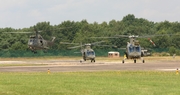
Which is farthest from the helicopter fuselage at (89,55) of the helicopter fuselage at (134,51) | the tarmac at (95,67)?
the helicopter fuselage at (134,51)

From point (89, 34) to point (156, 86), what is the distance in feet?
511

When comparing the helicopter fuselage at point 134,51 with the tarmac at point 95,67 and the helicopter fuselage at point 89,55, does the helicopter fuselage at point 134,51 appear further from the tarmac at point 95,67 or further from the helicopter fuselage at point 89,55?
the helicopter fuselage at point 89,55

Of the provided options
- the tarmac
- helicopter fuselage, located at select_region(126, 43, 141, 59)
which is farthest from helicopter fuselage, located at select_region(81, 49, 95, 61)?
helicopter fuselage, located at select_region(126, 43, 141, 59)

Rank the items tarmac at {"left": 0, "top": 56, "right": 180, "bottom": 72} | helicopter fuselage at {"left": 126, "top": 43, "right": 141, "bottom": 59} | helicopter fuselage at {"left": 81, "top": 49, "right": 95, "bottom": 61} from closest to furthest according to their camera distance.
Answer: tarmac at {"left": 0, "top": 56, "right": 180, "bottom": 72} → helicopter fuselage at {"left": 126, "top": 43, "right": 141, "bottom": 59} → helicopter fuselage at {"left": 81, "top": 49, "right": 95, "bottom": 61}

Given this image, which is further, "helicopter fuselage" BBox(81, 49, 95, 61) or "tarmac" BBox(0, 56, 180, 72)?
"helicopter fuselage" BBox(81, 49, 95, 61)

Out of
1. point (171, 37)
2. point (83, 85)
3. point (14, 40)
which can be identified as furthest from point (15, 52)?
point (83, 85)

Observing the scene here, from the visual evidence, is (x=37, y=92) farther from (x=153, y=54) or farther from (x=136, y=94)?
(x=153, y=54)

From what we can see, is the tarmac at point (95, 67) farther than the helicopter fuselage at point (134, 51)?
No

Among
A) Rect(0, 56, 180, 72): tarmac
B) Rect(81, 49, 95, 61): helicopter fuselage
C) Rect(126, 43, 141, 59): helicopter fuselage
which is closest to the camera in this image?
Rect(0, 56, 180, 72): tarmac

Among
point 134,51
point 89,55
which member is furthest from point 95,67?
point 89,55

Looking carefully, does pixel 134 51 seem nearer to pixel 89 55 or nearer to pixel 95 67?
pixel 95 67

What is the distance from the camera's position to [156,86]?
2567cm

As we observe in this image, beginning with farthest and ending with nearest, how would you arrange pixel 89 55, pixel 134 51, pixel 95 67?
pixel 89 55 < pixel 134 51 < pixel 95 67

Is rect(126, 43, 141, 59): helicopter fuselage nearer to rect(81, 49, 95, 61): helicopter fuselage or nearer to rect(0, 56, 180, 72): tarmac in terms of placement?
rect(0, 56, 180, 72): tarmac
